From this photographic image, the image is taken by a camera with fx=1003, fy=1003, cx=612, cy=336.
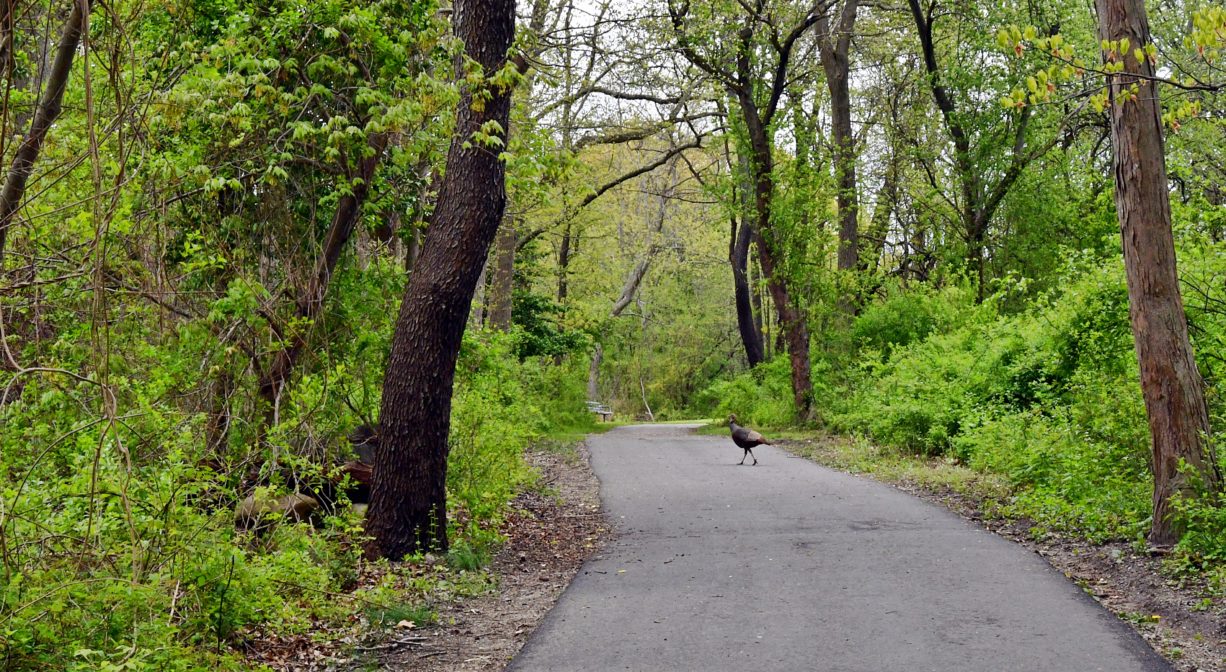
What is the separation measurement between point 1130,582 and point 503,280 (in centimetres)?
2076

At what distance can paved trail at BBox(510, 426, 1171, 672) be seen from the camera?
6117 millimetres

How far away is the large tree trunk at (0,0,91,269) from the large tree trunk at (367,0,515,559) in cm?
383

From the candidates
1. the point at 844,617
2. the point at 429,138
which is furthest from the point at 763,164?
the point at 844,617

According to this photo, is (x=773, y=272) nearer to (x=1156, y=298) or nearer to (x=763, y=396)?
(x=763, y=396)

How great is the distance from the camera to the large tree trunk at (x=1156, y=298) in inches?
336

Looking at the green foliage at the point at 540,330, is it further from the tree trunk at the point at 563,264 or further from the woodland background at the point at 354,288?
the tree trunk at the point at 563,264

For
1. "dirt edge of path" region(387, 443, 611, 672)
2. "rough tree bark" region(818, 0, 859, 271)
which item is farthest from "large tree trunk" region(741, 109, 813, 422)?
"dirt edge of path" region(387, 443, 611, 672)

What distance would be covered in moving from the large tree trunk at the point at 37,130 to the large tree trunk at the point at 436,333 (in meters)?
3.83

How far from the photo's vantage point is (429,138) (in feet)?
32.0

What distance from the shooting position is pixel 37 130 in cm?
524

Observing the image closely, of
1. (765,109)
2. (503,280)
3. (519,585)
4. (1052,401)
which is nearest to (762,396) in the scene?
(503,280)

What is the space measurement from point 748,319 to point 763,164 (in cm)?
1168

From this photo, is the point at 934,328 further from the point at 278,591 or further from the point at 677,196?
the point at 278,591

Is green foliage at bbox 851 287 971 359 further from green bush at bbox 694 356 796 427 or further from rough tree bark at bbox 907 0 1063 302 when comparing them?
green bush at bbox 694 356 796 427
